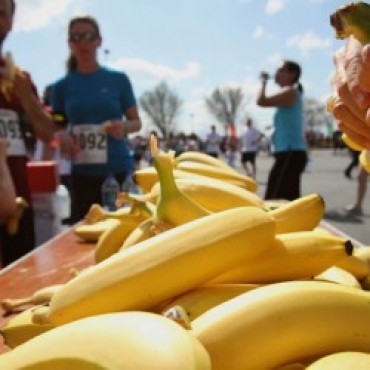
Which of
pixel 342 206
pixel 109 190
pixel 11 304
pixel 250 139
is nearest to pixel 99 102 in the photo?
pixel 109 190

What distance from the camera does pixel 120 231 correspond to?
1.66 metres

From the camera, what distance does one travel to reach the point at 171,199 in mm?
1162

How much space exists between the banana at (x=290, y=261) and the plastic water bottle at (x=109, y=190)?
2531mm

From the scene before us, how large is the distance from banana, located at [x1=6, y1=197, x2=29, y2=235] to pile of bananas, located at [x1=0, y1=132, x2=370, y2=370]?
170 centimetres

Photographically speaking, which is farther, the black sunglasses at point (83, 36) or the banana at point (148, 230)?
the black sunglasses at point (83, 36)

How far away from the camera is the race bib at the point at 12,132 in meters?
3.03

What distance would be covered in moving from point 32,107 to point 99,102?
64 centimetres

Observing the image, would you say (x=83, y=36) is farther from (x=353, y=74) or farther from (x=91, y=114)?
(x=353, y=74)

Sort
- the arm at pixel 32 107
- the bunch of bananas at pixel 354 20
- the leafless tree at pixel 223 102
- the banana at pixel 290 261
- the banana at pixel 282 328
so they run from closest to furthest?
the banana at pixel 282 328 < the bunch of bananas at pixel 354 20 < the banana at pixel 290 261 < the arm at pixel 32 107 < the leafless tree at pixel 223 102

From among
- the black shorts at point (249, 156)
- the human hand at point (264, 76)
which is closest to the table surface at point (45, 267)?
the human hand at point (264, 76)

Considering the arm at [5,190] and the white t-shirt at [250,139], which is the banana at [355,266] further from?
the white t-shirt at [250,139]

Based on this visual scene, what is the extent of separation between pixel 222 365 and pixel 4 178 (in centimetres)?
208

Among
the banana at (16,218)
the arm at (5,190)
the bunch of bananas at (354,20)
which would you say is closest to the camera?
the bunch of bananas at (354,20)

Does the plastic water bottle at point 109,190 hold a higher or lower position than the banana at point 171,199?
lower
